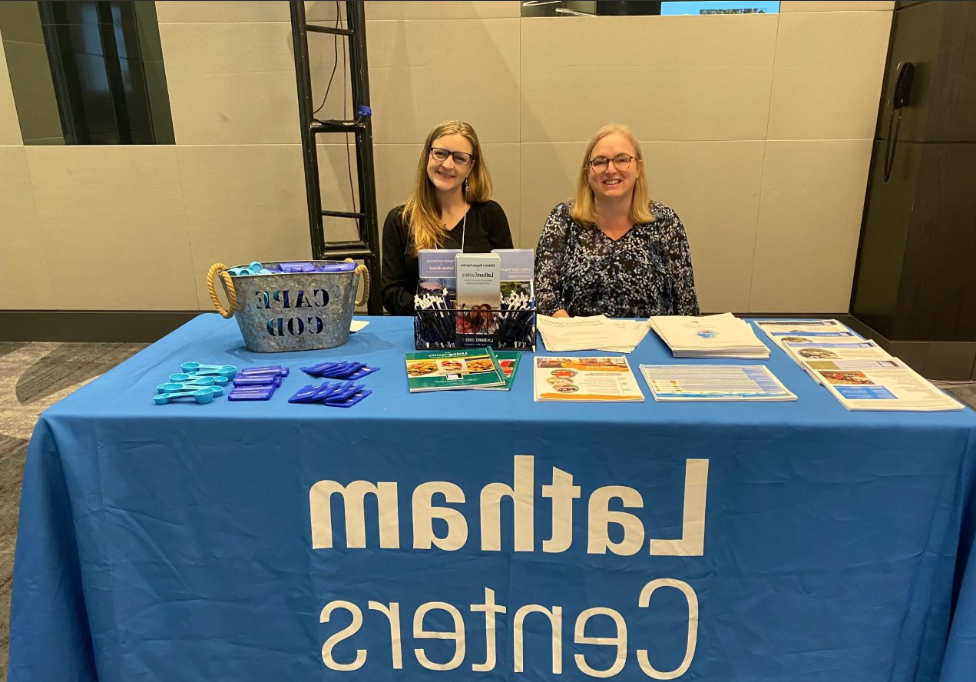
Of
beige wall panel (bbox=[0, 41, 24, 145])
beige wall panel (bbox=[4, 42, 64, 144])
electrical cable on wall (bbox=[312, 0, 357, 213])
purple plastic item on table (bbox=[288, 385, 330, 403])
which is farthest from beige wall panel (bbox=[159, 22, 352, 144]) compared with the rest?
purple plastic item on table (bbox=[288, 385, 330, 403])

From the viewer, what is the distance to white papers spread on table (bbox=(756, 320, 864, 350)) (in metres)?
1.57

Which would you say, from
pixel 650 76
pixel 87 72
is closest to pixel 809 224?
pixel 650 76

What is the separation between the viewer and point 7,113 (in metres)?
3.45

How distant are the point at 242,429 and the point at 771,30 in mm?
3126

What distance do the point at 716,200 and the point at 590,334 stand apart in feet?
7.02

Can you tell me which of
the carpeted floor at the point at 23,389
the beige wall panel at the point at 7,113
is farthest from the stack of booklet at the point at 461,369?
the beige wall panel at the point at 7,113

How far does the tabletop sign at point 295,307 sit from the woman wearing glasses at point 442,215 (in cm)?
72

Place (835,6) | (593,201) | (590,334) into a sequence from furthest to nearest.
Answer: (835,6)
(593,201)
(590,334)

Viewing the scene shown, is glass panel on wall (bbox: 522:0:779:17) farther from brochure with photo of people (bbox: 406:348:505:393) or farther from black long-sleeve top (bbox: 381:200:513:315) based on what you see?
brochure with photo of people (bbox: 406:348:505:393)

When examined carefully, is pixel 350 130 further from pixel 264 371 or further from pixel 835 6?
pixel 835 6

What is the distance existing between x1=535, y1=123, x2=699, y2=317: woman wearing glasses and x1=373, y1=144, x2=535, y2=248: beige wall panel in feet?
4.25

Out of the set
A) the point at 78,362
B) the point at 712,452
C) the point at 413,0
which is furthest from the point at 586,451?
the point at 78,362

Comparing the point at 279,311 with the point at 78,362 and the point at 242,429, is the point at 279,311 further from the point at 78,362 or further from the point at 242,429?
the point at 78,362

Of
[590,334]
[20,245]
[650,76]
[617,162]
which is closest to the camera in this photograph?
[590,334]
